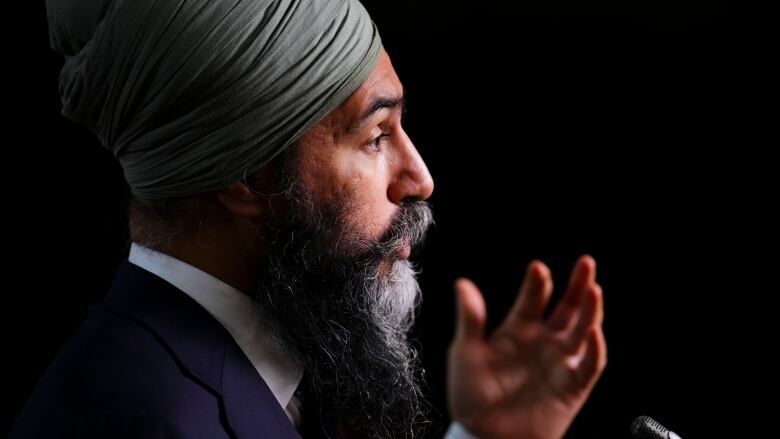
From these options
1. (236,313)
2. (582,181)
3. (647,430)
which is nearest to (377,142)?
(236,313)

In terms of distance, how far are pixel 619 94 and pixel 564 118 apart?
17cm

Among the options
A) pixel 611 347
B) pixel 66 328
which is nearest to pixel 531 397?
pixel 611 347

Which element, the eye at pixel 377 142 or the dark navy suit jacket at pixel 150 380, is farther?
the eye at pixel 377 142

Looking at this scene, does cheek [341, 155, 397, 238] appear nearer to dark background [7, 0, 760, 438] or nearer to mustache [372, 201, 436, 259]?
mustache [372, 201, 436, 259]

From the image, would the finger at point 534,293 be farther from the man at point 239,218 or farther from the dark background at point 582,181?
the dark background at point 582,181

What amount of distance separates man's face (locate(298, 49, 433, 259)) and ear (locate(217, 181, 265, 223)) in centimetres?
10

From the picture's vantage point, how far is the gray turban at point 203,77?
5.84ft

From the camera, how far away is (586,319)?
1.35 metres

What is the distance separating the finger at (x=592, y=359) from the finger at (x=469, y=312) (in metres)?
0.15

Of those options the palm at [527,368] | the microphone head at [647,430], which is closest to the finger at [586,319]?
the palm at [527,368]

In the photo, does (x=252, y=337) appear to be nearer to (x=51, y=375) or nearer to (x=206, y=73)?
(x=51, y=375)

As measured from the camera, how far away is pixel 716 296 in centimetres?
275

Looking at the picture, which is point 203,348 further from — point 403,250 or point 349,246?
point 403,250

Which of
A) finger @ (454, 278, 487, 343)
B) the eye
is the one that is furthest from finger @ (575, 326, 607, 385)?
the eye
